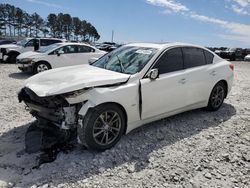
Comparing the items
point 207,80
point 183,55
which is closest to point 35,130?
point 183,55

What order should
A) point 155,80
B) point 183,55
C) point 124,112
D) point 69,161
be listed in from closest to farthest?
point 69,161 < point 124,112 < point 155,80 < point 183,55

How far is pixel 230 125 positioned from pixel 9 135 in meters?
4.16

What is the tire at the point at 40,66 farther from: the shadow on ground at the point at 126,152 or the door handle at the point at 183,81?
the door handle at the point at 183,81

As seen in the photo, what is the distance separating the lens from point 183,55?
5.05 meters

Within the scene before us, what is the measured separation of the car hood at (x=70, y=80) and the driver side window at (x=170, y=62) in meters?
0.75

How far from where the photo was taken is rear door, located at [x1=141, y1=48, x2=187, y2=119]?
4.23m

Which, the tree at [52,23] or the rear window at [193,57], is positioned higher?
the tree at [52,23]

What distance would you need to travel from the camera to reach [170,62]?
187 inches

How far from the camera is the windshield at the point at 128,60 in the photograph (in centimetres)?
440

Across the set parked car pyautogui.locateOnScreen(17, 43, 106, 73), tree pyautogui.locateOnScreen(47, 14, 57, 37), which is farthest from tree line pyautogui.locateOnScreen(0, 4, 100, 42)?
parked car pyautogui.locateOnScreen(17, 43, 106, 73)

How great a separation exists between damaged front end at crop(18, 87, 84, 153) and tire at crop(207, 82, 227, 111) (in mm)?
3090

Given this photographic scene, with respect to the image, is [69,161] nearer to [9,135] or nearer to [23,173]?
[23,173]

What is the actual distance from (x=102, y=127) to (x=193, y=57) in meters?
2.58

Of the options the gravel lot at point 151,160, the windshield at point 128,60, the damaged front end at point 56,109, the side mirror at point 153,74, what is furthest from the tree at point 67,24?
the side mirror at point 153,74
